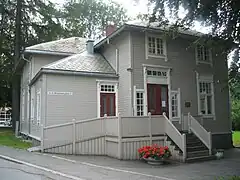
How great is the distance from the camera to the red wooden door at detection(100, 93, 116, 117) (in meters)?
18.2

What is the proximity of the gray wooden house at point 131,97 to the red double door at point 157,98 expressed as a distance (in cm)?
6

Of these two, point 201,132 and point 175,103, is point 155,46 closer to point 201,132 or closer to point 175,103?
→ point 175,103

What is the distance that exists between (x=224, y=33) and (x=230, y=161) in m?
7.23

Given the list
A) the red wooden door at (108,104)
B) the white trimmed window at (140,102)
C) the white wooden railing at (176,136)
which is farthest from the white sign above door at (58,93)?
the white wooden railing at (176,136)

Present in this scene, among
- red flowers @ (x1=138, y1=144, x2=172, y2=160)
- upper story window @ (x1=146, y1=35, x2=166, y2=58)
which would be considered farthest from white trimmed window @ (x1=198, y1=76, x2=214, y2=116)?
red flowers @ (x1=138, y1=144, x2=172, y2=160)

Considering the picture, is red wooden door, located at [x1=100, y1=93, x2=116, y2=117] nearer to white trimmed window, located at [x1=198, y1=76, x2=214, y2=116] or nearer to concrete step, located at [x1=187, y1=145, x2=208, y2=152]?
concrete step, located at [x1=187, y1=145, x2=208, y2=152]

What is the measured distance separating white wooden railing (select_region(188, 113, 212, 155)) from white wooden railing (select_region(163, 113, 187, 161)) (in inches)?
76.5

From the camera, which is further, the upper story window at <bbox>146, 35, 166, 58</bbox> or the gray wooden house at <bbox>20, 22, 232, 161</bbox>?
the upper story window at <bbox>146, 35, 166, 58</bbox>

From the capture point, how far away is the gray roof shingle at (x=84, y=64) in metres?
17.4

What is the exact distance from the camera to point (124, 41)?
18219 mm

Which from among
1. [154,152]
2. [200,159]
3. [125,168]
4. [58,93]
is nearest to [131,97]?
[58,93]

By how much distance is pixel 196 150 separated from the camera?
15.7 metres

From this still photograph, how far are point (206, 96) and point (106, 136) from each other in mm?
8189

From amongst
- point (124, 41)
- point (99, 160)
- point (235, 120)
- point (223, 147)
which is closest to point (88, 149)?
point (99, 160)
